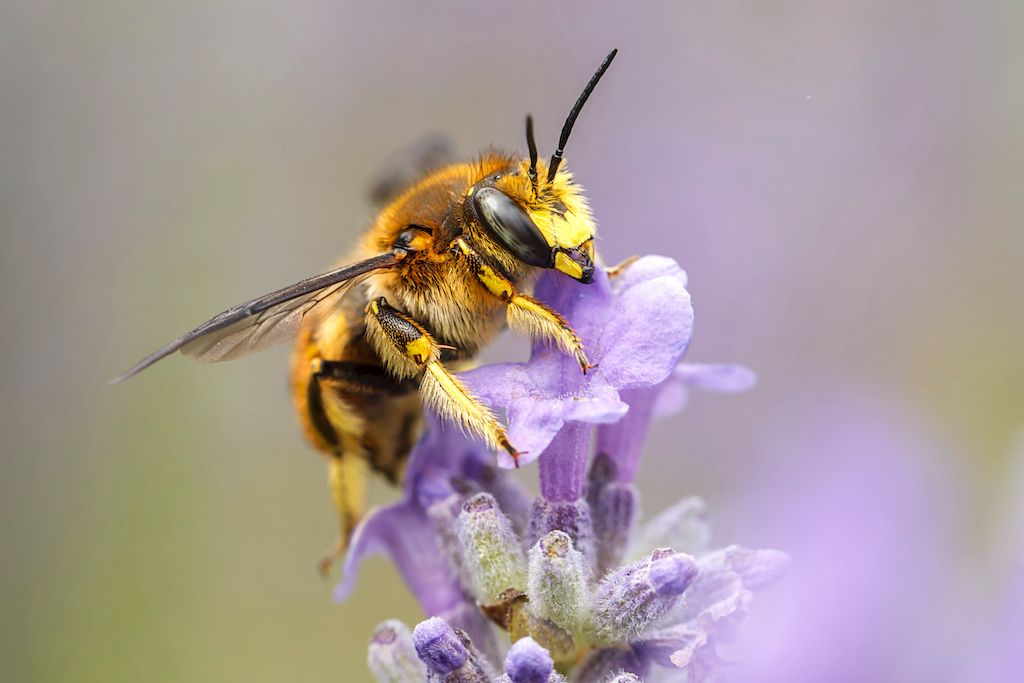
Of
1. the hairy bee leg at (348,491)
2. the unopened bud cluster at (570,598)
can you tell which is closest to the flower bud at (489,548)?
the unopened bud cluster at (570,598)

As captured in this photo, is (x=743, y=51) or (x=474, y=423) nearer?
(x=474, y=423)

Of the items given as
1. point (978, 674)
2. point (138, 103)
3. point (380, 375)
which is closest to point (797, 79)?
point (138, 103)

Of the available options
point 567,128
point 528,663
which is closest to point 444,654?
point 528,663

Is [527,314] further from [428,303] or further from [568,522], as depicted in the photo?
[568,522]

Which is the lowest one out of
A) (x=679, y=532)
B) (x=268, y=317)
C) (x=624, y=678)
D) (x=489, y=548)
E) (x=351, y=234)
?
(x=624, y=678)

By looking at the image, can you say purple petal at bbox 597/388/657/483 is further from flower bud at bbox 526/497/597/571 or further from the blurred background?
the blurred background

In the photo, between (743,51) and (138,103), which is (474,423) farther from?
(138,103)
